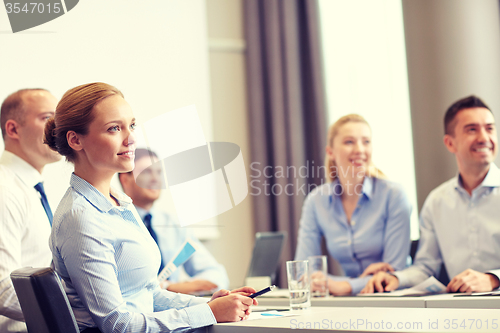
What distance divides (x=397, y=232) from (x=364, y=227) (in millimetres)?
173

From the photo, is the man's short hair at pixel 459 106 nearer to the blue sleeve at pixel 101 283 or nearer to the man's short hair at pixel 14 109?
the blue sleeve at pixel 101 283

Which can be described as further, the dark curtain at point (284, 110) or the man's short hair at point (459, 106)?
the dark curtain at point (284, 110)

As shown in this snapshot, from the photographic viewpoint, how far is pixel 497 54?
9.36 ft

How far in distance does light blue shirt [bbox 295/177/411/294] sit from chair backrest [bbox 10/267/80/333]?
1524 millimetres

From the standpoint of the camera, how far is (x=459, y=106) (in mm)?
2229

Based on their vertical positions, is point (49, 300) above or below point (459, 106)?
below

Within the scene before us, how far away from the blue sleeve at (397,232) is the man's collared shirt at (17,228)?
4.89 feet

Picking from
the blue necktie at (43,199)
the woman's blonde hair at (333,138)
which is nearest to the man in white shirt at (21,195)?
the blue necktie at (43,199)

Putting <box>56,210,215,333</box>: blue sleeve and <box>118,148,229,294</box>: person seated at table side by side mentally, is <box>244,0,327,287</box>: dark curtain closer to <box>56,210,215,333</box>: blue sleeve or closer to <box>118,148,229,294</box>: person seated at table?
<box>118,148,229,294</box>: person seated at table

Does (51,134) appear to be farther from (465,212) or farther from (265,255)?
(465,212)

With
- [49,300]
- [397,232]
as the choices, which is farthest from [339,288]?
[49,300]

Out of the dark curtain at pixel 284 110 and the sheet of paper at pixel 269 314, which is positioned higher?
the dark curtain at pixel 284 110

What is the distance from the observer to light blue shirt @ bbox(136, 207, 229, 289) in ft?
8.81

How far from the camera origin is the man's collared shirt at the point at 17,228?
1.61m
